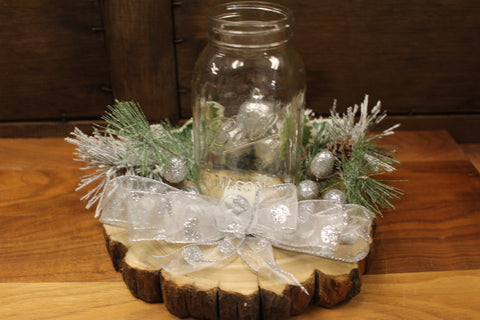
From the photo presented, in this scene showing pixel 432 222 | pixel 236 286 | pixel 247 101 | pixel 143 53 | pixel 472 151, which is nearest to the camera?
pixel 236 286

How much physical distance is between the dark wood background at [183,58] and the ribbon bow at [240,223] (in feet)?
1.67

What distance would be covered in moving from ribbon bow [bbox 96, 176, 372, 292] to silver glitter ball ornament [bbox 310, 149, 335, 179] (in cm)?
11

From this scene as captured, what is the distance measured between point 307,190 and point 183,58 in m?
0.57

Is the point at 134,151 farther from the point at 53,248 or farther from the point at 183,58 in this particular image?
the point at 183,58

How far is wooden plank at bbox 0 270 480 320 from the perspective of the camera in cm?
79

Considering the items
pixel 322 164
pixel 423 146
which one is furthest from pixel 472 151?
pixel 322 164

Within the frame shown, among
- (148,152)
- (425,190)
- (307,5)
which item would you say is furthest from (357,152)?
(307,5)

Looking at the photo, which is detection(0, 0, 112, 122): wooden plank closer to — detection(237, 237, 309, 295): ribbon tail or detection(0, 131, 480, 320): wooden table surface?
detection(0, 131, 480, 320): wooden table surface

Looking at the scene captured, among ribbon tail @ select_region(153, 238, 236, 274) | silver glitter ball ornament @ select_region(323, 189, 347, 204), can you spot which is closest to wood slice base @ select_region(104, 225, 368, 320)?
ribbon tail @ select_region(153, 238, 236, 274)

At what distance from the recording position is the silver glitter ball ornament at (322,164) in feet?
3.08

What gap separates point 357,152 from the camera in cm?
92

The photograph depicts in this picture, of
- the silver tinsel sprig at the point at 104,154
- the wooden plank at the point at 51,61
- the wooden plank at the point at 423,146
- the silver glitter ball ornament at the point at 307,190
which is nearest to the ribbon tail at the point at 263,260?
the silver glitter ball ornament at the point at 307,190

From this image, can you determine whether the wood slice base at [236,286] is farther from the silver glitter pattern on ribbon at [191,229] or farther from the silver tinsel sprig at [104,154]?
the silver tinsel sprig at [104,154]

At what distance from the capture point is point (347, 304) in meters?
0.81
